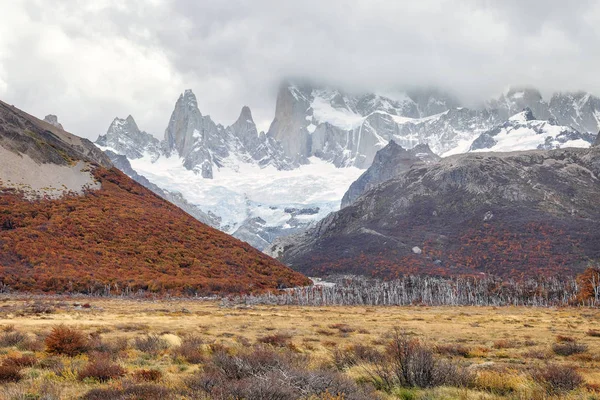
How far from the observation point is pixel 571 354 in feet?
73.3

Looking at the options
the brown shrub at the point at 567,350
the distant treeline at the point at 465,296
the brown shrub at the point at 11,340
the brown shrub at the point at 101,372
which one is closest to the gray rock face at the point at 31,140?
the distant treeline at the point at 465,296

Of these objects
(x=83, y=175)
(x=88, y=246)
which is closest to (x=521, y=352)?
(x=88, y=246)

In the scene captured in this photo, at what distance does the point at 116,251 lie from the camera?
3996 inches

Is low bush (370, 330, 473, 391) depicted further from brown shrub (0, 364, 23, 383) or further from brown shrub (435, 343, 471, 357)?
brown shrub (0, 364, 23, 383)

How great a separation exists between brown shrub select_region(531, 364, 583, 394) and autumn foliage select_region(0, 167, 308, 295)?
276ft

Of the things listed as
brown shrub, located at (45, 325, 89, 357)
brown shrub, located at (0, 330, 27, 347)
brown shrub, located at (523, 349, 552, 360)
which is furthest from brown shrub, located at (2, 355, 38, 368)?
brown shrub, located at (523, 349, 552, 360)

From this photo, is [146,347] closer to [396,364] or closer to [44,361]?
[44,361]

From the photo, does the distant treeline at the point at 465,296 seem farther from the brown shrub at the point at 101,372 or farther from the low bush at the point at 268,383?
the low bush at the point at 268,383

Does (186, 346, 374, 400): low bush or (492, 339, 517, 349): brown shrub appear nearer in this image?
(186, 346, 374, 400): low bush

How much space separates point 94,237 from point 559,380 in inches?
4118

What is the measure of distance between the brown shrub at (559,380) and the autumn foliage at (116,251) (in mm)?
84261

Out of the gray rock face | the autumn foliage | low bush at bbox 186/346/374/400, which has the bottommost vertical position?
low bush at bbox 186/346/374/400

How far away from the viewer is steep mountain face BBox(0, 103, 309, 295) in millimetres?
87375

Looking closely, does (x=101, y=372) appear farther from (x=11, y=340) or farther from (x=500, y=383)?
(x=500, y=383)
